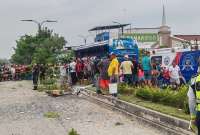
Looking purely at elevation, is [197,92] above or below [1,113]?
above

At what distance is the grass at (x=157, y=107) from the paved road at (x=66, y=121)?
2.33ft

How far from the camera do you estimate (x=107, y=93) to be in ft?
72.6

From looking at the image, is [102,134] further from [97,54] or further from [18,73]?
[18,73]

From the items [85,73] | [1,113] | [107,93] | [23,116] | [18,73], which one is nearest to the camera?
[23,116]

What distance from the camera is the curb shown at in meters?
12.7

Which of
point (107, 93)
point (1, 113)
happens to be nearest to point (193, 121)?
point (1, 113)

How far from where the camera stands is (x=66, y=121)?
16.2m

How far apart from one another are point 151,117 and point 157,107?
126 centimetres

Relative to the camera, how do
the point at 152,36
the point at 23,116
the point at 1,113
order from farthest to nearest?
the point at 152,36
the point at 1,113
the point at 23,116

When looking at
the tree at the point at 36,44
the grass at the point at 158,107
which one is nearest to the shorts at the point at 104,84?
the grass at the point at 158,107

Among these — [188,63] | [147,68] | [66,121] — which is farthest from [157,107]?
[147,68]

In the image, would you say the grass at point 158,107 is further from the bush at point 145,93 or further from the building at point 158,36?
the building at point 158,36

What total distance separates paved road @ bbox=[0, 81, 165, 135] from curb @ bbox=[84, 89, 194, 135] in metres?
0.24

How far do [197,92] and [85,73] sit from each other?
24.4m
